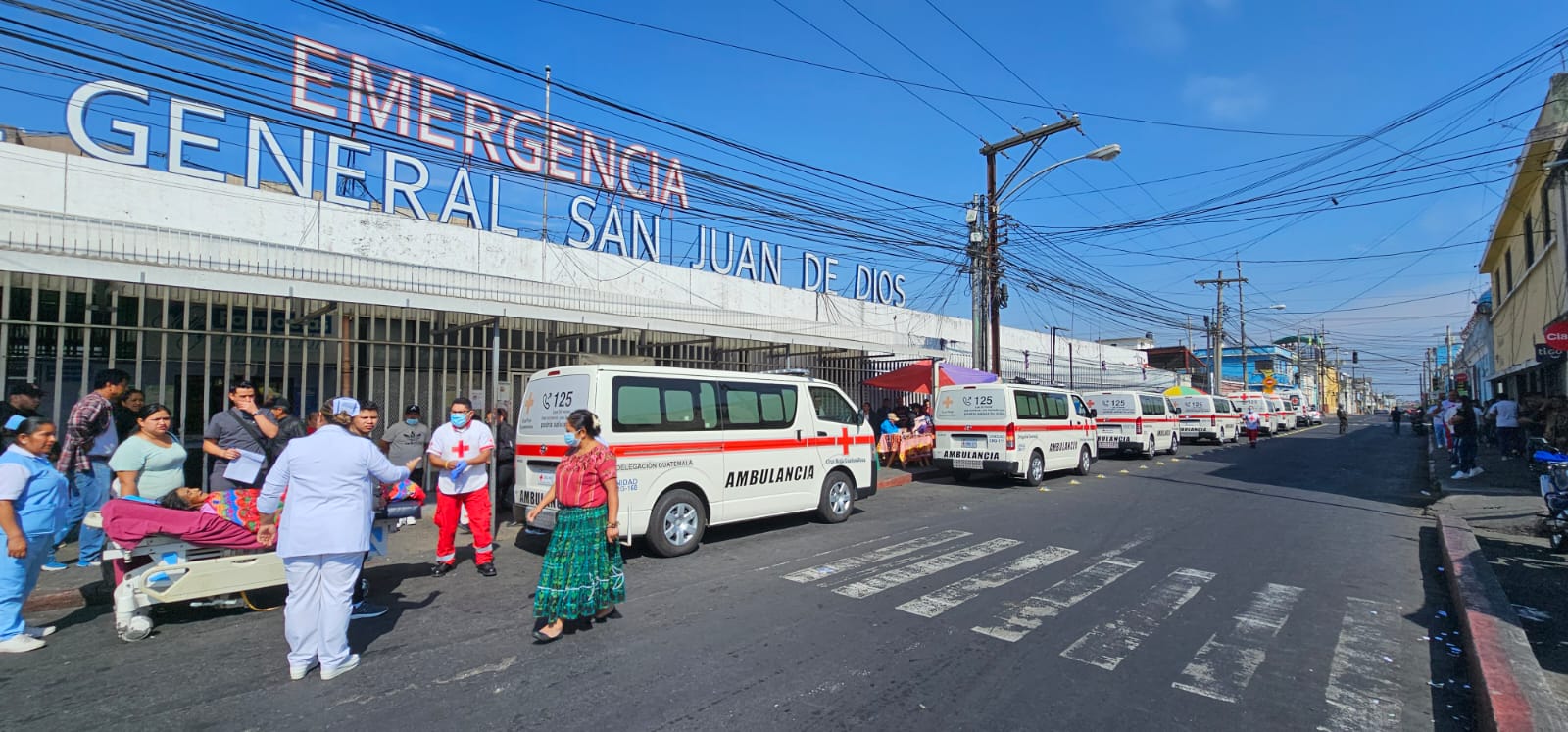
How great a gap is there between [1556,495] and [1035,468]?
712 cm

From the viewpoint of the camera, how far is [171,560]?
16.9ft

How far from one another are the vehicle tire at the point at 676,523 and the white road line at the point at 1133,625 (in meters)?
4.14

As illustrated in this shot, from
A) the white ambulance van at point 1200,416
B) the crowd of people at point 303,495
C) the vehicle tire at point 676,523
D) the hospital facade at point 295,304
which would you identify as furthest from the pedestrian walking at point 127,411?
the white ambulance van at point 1200,416

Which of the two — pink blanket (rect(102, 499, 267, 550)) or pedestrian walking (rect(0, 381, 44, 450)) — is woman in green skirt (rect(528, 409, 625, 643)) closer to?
pink blanket (rect(102, 499, 267, 550))

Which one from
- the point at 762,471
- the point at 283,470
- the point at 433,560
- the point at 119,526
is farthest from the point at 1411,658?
the point at 119,526

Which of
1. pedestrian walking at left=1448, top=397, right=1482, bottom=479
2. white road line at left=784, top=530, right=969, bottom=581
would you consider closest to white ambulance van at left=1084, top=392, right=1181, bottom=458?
pedestrian walking at left=1448, top=397, right=1482, bottom=479

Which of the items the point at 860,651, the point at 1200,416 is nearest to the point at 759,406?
the point at 860,651

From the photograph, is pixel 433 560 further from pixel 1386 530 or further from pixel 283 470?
pixel 1386 530

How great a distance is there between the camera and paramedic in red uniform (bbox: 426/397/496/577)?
273 inches

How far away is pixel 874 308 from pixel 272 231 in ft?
56.1

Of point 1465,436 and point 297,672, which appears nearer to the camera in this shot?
point 297,672

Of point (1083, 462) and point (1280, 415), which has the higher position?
point (1280, 415)

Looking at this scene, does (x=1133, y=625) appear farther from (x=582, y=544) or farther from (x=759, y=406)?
(x=759, y=406)

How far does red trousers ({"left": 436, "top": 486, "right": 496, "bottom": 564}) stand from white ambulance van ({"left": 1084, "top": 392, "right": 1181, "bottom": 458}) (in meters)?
16.7
